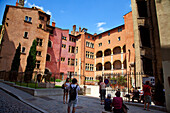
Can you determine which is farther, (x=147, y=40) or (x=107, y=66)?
(x=107, y=66)

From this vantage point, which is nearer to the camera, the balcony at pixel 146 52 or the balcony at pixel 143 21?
the balcony at pixel 146 52

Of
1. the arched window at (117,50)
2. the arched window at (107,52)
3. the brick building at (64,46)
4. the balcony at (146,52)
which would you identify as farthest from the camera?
the arched window at (107,52)

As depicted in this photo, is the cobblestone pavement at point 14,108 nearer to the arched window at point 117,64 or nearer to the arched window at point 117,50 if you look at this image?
the arched window at point 117,64

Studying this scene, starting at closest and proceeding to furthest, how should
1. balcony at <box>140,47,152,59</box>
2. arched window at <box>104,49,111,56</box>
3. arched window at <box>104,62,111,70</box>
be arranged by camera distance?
balcony at <box>140,47,152,59</box>
arched window at <box>104,62,111,70</box>
arched window at <box>104,49,111,56</box>

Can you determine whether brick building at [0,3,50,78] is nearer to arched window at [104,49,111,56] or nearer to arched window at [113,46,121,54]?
arched window at [104,49,111,56]

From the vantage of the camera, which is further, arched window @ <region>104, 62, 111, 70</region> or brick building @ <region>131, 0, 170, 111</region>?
arched window @ <region>104, 62, 111, 70</region>

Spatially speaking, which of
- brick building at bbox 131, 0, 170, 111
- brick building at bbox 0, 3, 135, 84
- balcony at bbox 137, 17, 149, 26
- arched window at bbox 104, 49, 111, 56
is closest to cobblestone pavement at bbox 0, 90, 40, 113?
brick building at bbox 131, 0, 170, 111

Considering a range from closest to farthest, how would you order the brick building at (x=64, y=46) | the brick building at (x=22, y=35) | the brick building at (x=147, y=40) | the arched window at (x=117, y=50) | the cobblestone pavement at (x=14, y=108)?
1. the cobblestone pavement at (x=14, y=108)
2. the brick building at (x=147, y=40)
3. the brick building at (x=22, y=35)
4. the brick building at (x=64, y=46)
5. the arched window at (x=117, y=50)

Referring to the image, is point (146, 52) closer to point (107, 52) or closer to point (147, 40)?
point (147, 40)

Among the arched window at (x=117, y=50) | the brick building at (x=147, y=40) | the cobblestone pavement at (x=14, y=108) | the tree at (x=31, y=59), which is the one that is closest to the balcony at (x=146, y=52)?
the brick building at (x=147, y=40)

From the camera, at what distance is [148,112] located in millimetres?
7004

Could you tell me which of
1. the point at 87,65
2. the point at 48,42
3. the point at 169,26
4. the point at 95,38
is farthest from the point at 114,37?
the point at 169,26

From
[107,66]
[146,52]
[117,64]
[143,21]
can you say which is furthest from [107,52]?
[146,52]

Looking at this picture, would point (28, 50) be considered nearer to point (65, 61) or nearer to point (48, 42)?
point (48, 42)
